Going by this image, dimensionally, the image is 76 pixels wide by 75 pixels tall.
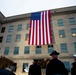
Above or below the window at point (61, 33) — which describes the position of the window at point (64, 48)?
below

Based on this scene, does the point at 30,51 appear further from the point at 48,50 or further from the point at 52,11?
the point at 52,11

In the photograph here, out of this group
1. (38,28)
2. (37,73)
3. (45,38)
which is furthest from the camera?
(38,28)

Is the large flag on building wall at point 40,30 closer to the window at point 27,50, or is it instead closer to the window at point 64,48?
the window at point 27,50

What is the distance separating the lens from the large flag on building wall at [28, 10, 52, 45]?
21.3 metres

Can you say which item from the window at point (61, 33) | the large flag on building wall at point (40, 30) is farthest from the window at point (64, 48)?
the large flag on building wall at point (40, 30)

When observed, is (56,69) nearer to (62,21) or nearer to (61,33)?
(61,33)

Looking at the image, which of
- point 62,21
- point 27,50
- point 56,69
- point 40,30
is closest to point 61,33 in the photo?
point 62,21

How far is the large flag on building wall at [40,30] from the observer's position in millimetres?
21259

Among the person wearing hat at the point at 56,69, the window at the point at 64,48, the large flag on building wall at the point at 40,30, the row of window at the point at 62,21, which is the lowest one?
the person wearing hat at the point at 56,69

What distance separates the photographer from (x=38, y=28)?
2272 cm

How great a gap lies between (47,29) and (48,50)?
393 centimetres

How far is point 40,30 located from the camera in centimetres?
2252

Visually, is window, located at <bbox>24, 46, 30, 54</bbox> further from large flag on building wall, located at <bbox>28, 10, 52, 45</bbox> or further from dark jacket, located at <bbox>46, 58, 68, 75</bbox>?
dark jacket, located at <bbox>46, 58, 68, 75</bbox>

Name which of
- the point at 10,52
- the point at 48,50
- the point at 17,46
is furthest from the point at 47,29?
the point at 10,52
